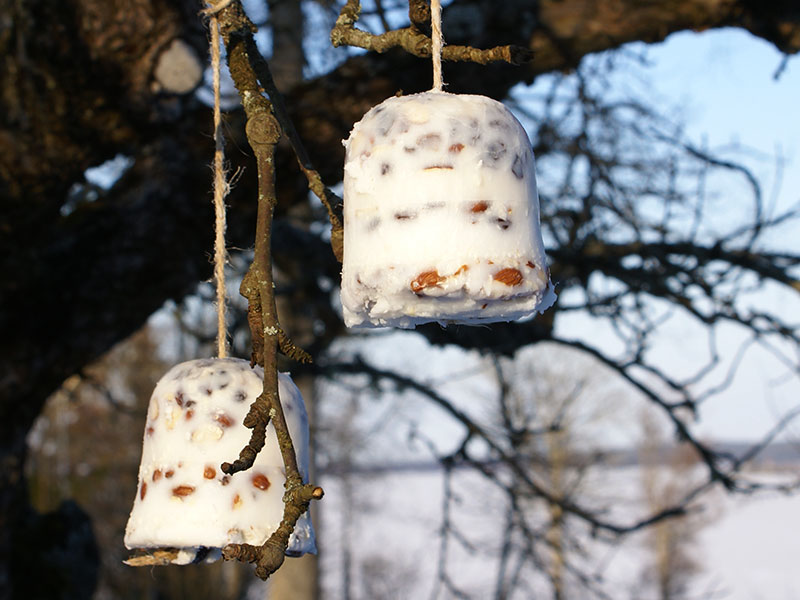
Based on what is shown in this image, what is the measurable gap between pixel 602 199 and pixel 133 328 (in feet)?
6.31

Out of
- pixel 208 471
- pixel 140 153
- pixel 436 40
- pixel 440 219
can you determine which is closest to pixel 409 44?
pixel 436 40

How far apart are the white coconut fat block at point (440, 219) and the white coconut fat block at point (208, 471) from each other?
0.24 m

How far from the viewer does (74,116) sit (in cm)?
218

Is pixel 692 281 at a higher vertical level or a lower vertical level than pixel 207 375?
lower

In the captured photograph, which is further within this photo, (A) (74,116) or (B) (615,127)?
(B) (615,127)

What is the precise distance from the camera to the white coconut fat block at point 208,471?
99 centimetres

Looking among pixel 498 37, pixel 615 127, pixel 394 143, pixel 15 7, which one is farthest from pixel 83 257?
pixel 615 127

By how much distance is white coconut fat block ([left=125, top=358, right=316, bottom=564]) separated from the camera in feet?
3.25

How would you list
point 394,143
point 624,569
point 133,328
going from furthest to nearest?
point 624,569 → point 133,328 → point 394,143

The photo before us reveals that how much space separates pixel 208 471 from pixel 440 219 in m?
0.44

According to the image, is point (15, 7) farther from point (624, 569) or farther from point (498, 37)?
point (624, 569)

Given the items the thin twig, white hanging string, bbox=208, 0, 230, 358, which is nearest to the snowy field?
white hanging string, bbox=208, 0, 230, 358

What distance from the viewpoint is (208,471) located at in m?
1.01

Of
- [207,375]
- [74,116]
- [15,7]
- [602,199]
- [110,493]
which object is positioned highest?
[15,7]
